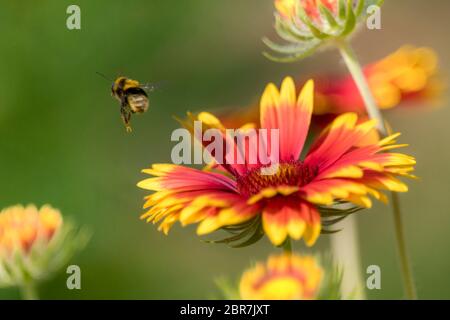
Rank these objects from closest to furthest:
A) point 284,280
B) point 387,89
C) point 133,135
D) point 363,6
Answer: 1. point 284,280
2. point 363,6
3. point 387,89
4. point 133,135

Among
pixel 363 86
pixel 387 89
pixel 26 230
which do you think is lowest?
pixel 26 230

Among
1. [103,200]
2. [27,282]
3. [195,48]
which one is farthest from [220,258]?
[27,282]

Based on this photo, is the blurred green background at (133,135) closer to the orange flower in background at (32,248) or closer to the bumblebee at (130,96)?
the bumblebee at (130,96)

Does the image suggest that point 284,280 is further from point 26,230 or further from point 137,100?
point 137,100

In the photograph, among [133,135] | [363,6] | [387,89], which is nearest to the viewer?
[363,6]

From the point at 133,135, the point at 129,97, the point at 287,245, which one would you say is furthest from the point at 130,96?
the point at 133,135

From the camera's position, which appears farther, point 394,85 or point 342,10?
point 394,85

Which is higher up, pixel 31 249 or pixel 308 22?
pixel 308 22
